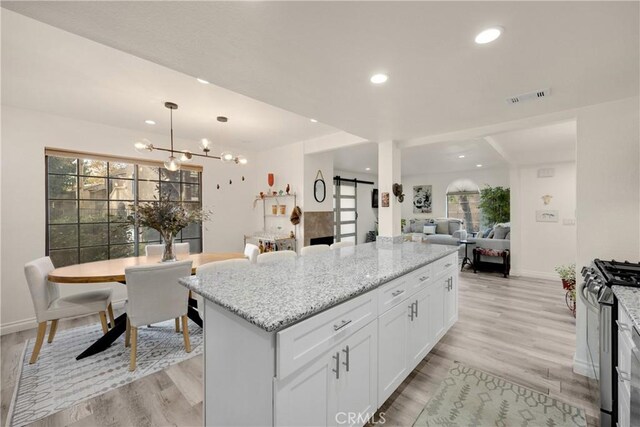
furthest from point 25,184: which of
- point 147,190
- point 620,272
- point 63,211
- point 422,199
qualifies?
point 422,199

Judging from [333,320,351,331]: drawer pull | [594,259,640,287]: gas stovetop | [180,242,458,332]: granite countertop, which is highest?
[594,259,640,287]: gas stovetop

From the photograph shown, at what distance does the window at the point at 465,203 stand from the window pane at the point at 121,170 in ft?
27.2

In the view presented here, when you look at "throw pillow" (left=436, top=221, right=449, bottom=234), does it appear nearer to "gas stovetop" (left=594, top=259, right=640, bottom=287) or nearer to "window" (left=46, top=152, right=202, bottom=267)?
"gas stovetop" (left=594, top=259, right=640, bottom=287)

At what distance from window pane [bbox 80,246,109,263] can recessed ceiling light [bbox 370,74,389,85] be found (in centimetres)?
431

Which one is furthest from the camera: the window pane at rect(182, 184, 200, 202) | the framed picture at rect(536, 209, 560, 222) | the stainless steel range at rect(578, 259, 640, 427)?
the framed picture at rect(536, 209, 560, 222)

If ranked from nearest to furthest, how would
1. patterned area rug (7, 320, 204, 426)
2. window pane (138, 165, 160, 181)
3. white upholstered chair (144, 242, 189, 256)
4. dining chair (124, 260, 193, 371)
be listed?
patterned area rug (7, 320, 204, 426) < dining chair (124, 260, 193, 371) < white upholstered chair (144, 242, 189, 256) < window pane (138, 165, 160, 181)

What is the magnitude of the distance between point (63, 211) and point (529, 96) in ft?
17.7

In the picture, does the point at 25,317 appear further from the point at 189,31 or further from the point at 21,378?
the point at 189,31

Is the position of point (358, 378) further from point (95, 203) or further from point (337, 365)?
point (95, 203)

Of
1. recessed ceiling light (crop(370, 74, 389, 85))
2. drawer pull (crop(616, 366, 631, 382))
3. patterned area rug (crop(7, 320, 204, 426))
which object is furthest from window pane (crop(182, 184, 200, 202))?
drawer pull (crop(616, 366, 631, 382))

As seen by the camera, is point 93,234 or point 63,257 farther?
point 93,234

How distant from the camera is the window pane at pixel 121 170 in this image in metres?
3.95

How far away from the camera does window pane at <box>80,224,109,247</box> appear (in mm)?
3734

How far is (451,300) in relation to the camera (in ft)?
9.38
